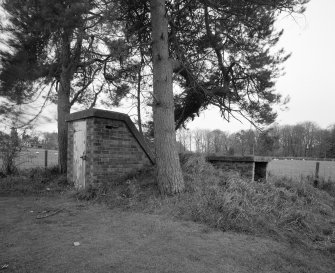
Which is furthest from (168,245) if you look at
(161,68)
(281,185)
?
(281,185)

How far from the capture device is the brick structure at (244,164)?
714 cm

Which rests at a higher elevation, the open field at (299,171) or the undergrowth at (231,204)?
the undergrowth at (231,204)

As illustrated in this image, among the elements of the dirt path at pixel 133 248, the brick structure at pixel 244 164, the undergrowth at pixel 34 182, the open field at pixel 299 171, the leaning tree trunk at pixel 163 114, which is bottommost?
the open field at pixel 299 171

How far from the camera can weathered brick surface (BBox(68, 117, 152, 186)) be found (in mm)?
6469

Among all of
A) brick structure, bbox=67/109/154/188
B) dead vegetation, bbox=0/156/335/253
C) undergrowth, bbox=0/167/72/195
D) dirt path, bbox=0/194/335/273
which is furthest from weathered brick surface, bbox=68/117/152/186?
dirt path, bbox=0/194/335/273

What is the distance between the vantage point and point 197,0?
693cm

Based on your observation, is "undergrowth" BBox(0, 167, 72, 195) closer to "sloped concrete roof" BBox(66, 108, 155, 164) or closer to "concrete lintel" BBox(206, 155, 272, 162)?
"sloped concrete roof" BBox(66, 108, 155, 164)

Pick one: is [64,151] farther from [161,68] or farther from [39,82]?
[161,68]

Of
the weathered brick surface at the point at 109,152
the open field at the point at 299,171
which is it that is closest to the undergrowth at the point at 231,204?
the weathered brick surface at the point at 109,152

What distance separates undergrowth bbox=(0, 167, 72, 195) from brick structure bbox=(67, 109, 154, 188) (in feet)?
1.54

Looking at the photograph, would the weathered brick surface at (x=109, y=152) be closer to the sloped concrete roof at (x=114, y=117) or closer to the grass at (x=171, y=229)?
the sloped concrete roof at (x=114, y=117)

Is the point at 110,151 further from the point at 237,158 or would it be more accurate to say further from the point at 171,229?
the point at 237,158

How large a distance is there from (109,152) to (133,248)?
151 inches

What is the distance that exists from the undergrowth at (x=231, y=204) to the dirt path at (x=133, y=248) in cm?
40
